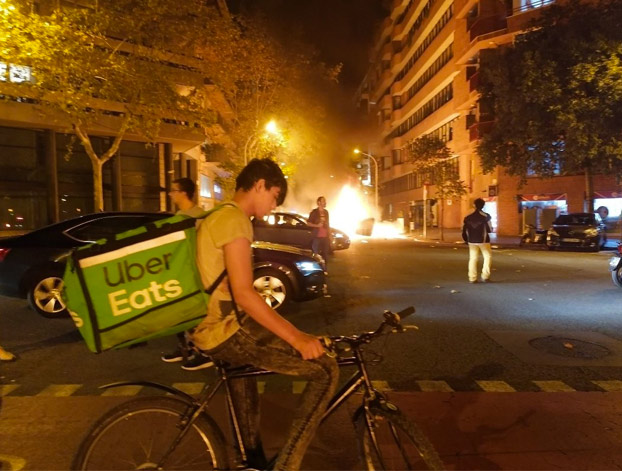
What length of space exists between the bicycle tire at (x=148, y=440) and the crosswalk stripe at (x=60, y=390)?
2550 millimetres

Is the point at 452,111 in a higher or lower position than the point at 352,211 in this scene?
higher

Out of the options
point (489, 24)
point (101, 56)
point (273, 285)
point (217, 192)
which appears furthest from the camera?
point (217, 192)

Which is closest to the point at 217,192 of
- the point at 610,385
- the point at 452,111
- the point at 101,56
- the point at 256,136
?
the point at 256,136

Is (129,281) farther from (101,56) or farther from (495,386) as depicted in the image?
(101,56)

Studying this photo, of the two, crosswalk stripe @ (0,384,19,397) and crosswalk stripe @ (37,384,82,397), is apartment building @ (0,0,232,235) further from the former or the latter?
crosswalk stripe @ (37,384,82,397)

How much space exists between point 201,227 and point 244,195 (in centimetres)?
32

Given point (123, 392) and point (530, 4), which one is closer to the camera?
point (123, 392)

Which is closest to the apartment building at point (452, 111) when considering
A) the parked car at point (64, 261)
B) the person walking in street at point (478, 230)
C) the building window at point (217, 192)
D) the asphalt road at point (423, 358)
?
the building window at point (217, 192)

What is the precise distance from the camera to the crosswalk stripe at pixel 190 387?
4730 mm

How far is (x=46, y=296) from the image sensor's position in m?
7.42

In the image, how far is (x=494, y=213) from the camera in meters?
33.2

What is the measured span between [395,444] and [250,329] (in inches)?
35.6

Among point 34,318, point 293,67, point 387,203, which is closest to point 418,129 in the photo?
point 387,203

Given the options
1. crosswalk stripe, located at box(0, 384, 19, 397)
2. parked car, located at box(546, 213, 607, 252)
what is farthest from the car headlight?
parked car, located at box(546, 213, 607, 252)
